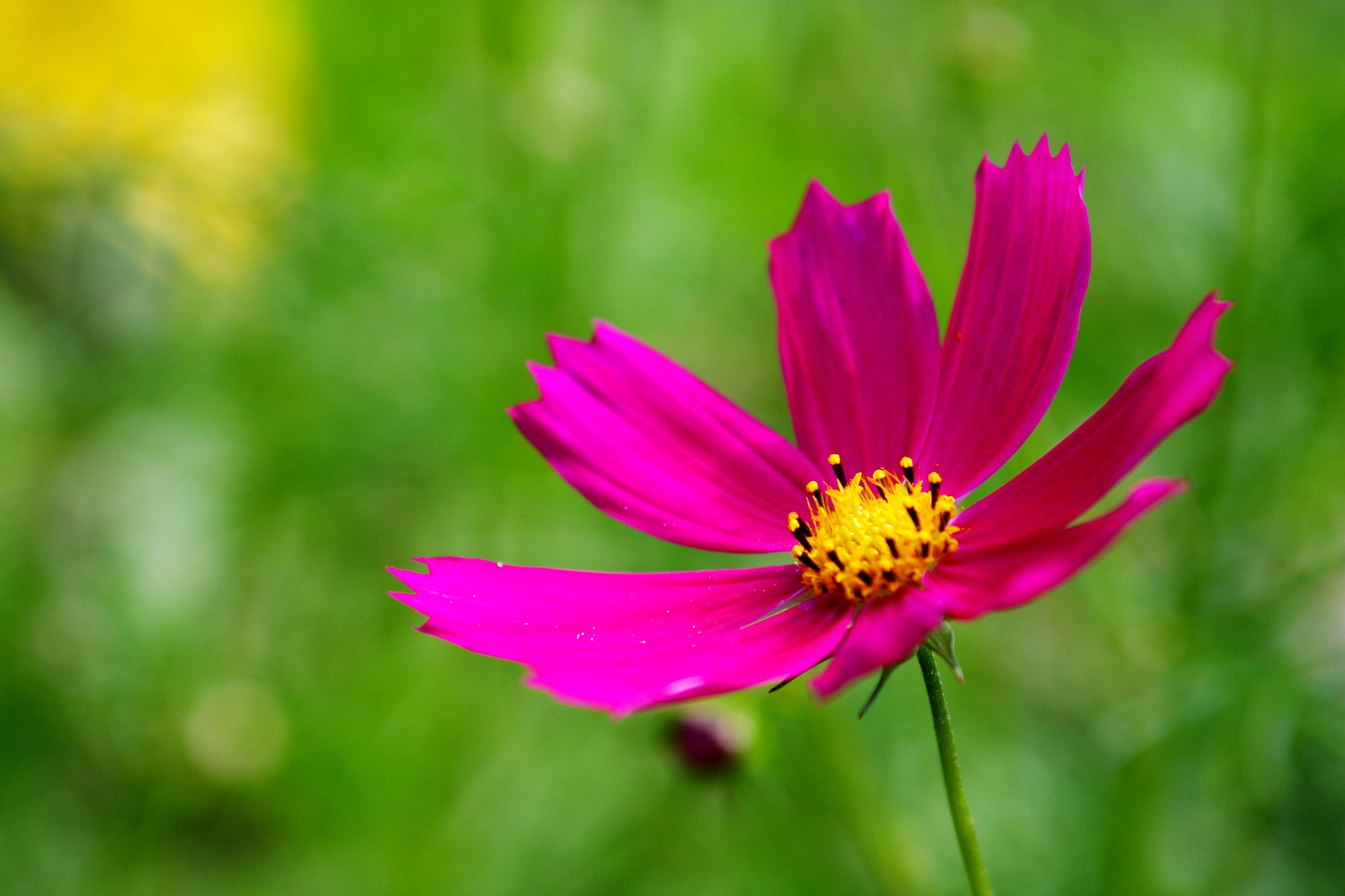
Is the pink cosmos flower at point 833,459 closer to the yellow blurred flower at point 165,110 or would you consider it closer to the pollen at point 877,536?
the pollen at point 877,536

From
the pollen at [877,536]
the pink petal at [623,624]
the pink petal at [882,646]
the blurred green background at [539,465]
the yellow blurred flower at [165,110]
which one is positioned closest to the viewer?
the pink petal at [882,646]

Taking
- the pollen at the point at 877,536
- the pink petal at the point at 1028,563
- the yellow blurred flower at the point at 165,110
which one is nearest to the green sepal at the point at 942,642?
the pink petal at the point at 1028,563

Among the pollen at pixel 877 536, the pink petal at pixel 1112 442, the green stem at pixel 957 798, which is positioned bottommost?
the green stem at pixel 957 798

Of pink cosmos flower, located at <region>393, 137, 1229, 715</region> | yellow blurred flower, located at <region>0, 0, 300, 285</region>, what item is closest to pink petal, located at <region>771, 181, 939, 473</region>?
pink cosmos flower, located at <region>393, 137, 1229, 715</region>

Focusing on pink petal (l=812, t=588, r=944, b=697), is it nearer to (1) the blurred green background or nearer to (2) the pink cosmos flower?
(2) the pink cosmos flower

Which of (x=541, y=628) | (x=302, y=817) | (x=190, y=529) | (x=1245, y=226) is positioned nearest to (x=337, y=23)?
(x=190, y=529)

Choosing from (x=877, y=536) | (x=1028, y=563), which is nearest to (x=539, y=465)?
(x=877, y=536)
